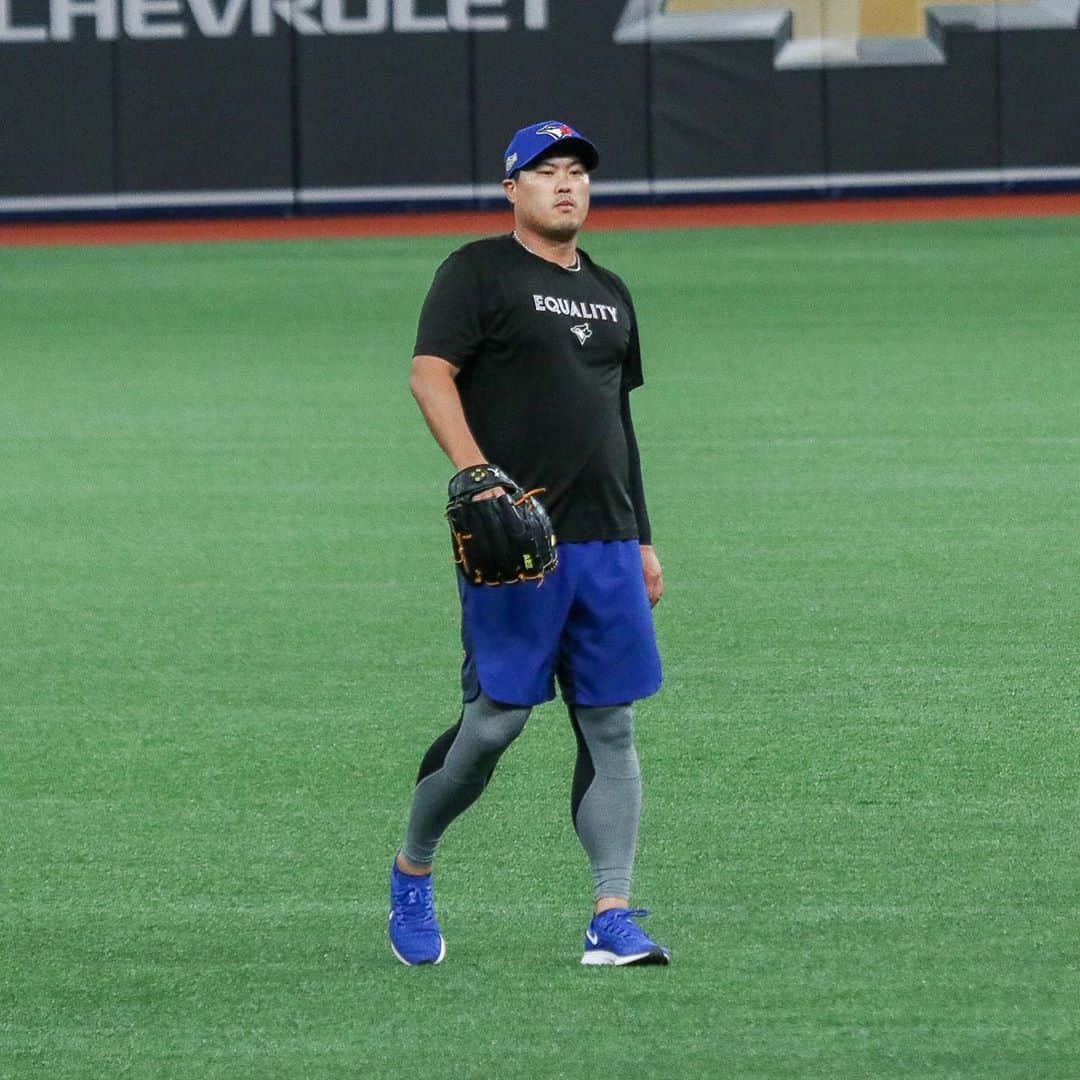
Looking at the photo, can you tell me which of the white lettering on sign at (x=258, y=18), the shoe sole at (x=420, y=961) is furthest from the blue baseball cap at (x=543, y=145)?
the white lettering on sign at (x=258, y=18)

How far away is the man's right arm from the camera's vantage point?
4.86m

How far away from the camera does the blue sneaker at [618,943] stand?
5.00 metres

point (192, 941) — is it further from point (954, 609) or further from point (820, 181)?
point (820, 181)

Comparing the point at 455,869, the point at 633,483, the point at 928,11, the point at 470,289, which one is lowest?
the point at 455,869

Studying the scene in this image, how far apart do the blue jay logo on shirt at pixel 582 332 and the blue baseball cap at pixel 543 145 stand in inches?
13.4

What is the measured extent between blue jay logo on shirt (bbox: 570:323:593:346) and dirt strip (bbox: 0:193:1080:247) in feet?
63.9

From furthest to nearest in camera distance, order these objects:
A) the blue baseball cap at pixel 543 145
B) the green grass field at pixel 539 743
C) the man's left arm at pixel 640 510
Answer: the man's left arm at pixel 640 510
the blue baseball cap at pixel 543 145
the green grass field at pixel 539 743

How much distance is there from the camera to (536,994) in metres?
4.88

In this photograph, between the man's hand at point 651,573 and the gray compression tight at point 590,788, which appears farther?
the man's hand at point 651,573

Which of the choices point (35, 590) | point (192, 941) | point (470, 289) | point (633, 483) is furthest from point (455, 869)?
point (35, 590)

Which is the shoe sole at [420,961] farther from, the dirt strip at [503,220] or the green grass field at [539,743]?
the dirt strip at [503,220]

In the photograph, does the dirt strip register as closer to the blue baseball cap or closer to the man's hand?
the man's hand

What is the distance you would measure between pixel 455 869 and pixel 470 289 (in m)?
1.61

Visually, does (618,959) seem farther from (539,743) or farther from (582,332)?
(539,743)
